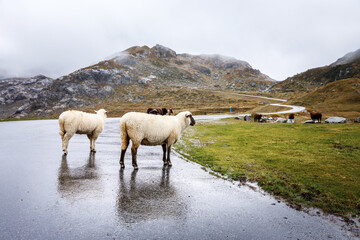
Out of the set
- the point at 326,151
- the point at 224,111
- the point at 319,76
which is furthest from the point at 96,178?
the point at 319,76

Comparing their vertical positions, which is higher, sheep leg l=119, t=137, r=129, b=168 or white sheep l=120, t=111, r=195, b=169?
white sheep l=120, t=111, r=195, b=169

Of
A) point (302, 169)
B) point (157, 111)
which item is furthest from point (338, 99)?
point (302, 169)

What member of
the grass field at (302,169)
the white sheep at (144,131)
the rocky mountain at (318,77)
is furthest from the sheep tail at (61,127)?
the rocky mountain at (318,77)

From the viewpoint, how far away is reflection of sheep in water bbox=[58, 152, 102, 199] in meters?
6.52

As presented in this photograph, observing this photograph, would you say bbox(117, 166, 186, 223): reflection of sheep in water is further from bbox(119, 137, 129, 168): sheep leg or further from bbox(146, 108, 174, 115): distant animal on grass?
bbox(146, 108, 174, 115): distant animal on grass

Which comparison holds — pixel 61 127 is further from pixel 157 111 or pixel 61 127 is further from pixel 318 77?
pixel 318 77

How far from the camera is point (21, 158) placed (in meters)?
10.5

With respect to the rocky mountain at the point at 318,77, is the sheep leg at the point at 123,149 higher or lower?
lower

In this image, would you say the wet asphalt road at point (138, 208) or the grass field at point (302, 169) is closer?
the wet asphalt road at point (138, 208)

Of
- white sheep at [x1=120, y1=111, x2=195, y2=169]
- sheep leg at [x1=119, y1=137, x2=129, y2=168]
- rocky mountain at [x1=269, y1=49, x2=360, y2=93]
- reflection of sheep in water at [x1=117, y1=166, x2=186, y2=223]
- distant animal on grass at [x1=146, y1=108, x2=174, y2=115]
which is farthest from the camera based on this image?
rocky mountain at [x1=269, y1=49, x2=360, y2=93]

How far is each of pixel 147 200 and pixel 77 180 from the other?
3322 millimetres

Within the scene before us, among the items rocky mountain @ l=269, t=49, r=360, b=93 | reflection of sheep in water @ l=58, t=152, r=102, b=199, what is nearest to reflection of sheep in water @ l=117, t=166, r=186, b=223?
reflection of sheep in water @ l=58, t=152, r=102, b=199

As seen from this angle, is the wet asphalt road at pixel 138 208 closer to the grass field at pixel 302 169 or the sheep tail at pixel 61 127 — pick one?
the grass field at pixel 302 169

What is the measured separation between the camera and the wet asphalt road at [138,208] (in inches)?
177
